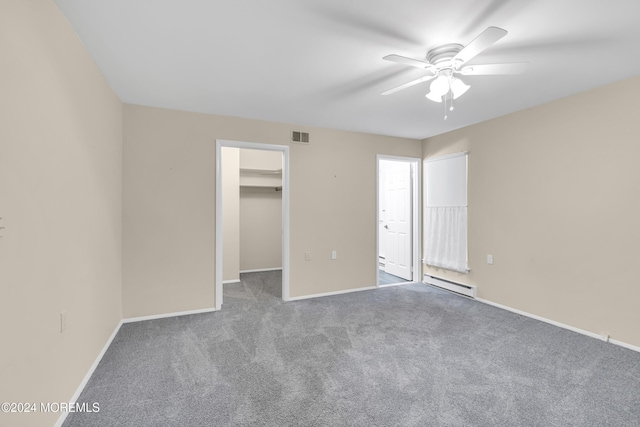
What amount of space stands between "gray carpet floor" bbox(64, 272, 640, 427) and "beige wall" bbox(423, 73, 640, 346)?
36cm

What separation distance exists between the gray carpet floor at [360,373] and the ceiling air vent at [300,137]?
234 centimetres

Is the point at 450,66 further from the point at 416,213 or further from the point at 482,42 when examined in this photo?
the point at 416,213

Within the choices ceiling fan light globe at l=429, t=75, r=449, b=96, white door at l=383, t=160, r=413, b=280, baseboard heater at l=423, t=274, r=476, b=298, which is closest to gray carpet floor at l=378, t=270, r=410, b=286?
white door at l=383, t=160, r=413, b=280

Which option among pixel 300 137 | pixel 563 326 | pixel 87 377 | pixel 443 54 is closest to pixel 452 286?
pixel 563 326

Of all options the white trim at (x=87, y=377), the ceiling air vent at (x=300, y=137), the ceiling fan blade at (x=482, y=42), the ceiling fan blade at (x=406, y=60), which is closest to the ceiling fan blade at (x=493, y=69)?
the ceiling fan blade at (x=482, y=42)

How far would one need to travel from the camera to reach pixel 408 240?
203 inches

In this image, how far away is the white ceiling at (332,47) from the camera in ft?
5.65

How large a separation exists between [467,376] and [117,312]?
337cm

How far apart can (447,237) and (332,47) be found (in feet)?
11.2

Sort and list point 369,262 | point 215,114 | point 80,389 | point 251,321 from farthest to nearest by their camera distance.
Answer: point 369,262 < point 215,114 < point 251,321 < point 80,389

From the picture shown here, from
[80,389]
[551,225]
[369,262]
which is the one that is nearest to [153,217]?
[80,389]

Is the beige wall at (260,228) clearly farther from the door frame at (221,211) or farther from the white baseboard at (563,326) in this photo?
the white baseboard at (563,326)

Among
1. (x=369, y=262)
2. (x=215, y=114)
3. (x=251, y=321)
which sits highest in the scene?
(x=215, y=114)

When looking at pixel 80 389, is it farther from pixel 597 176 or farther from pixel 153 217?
pixel 597 176
